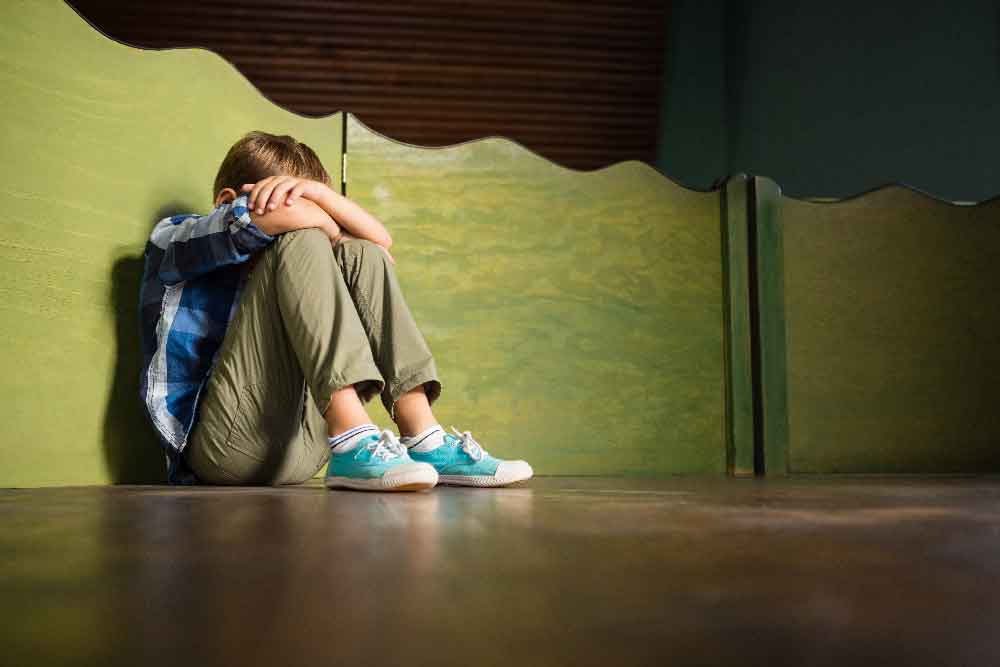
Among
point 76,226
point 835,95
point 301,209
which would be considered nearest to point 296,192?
point 301,209

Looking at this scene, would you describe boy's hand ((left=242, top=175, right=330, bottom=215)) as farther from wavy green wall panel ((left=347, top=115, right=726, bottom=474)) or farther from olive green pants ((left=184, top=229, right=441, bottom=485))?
wavy green wall panel ((left=347, top=115, right=726, bottom=474))

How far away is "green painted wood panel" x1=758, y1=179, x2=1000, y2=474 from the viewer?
7.32 ft

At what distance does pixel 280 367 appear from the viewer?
145 centimetres

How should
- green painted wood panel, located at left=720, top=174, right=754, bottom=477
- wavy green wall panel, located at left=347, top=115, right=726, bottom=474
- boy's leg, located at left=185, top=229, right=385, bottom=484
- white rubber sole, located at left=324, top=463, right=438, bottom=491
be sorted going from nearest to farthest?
white rubber sole, located at left=324, top=463, right=438, bottom=491 → boy's leg, located at left=185, top=229, right=385, bottom=484 → wavy green wall panel, located at left=347, top=115, right=726, bottom=474 → green painted wood panel, located at left=720, top=174, right=754, bottom=477

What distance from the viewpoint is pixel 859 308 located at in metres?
2.28

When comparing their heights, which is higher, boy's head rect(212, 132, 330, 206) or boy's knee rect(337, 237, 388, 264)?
boy's head rect(212, 132, 330, 206)

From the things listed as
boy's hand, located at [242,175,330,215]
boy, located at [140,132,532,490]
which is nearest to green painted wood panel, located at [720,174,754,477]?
boy, located at [140,132,532,490]

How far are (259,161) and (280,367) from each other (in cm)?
39

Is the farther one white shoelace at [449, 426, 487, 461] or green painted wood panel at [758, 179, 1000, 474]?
green painted wood panel at [758, 179, 1000, 474]

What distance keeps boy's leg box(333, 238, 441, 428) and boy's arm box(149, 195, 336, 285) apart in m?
0.07

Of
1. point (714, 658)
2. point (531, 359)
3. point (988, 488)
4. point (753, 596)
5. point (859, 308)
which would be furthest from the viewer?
point (859, 308)

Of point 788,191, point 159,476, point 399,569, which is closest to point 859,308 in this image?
point 159,476

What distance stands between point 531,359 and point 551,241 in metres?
0.29

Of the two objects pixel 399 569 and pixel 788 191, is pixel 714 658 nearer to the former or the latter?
pixel 399 569
